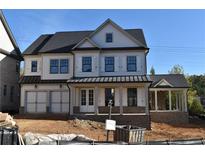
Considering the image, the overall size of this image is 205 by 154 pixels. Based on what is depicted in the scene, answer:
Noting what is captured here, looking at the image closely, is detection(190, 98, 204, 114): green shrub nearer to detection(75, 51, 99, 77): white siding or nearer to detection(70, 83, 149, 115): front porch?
detection(70, 83, 149, 115): front porch

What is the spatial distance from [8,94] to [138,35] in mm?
11363

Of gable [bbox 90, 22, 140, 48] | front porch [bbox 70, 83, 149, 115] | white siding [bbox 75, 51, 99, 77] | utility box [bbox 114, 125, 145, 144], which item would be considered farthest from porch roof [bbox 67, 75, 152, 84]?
utility box [bbox 114, 125, 145, 144]

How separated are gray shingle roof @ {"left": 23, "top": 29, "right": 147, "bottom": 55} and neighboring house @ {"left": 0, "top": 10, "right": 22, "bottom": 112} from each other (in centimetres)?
153

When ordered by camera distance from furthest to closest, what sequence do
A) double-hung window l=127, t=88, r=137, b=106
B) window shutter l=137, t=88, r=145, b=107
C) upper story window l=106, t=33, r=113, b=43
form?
upper story window l=106, t=33, r=113, b=43 → double-hung window l=127, t=88, r=137, b=106 → window shutter l=137, t=88, r=145, b=107

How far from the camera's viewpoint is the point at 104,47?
71.3 ft

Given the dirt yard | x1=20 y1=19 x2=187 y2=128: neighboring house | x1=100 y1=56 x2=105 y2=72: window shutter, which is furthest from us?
x1=100 y1=56 x2=105 y2=72: window shutter

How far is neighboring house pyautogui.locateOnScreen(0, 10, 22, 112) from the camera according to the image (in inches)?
900

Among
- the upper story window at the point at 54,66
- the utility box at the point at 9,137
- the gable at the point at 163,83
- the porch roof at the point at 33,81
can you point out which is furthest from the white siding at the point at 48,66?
the utility box at the point at 9,137

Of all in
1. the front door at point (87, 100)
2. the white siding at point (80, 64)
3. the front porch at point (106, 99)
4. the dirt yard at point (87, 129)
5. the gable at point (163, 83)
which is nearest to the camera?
the dirt yard at point (87, 129)

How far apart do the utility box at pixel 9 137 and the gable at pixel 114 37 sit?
13295 mm

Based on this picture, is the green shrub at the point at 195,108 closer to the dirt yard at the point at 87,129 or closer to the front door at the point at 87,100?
the dirt yard at the point at 87,129

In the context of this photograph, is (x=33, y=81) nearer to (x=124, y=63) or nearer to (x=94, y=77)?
(x=94, y=77)

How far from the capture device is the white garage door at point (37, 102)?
22.5 m
